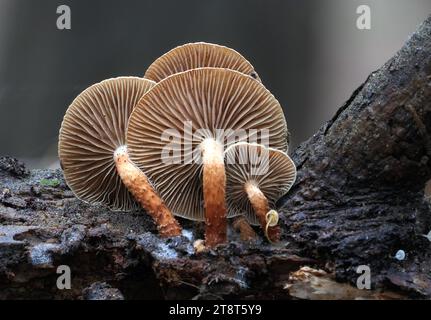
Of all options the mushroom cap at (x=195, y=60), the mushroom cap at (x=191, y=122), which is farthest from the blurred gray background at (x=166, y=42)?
the mushroom cap at (x=191, y=122)

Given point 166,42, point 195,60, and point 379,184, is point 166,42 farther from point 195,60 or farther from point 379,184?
point 379,184

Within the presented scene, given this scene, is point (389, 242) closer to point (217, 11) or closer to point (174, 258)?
point (174, 258)

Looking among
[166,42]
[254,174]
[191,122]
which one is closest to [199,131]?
[191,122]

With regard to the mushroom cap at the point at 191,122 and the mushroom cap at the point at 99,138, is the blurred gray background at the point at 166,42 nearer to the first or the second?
the mushroom cap at the point at 99,138

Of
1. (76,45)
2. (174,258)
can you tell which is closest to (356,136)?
(174,258)

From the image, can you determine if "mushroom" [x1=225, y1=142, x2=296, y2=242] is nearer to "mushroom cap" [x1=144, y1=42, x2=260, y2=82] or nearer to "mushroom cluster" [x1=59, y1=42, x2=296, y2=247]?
"mushroom cluster" [x1=59, y1=42, x2=296, y2=247]

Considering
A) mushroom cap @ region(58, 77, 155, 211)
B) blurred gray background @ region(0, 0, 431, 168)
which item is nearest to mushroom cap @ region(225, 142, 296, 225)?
mushroom cap @ region(58, 77, 155, 211)

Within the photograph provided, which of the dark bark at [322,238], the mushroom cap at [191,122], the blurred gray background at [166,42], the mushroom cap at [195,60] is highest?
the blurred gray background at [166,42]
